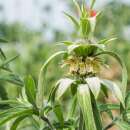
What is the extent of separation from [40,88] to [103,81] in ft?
0.57

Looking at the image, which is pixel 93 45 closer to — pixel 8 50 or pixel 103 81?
pixel 103 81

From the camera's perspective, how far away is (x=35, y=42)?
7090 mm

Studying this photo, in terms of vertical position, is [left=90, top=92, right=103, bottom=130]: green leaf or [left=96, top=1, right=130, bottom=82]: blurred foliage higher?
[left=96, top=1, right=130, bottom=82]: blurred foliage

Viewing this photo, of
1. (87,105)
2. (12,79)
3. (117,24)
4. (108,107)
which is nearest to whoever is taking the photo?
(87,105)

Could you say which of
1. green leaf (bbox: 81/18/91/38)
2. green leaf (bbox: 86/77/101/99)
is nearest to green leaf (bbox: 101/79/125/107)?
green leaf (bbox: 86/77/101/99)

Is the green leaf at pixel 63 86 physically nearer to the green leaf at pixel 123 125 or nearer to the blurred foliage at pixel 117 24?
the green leaf at pixel 123 125

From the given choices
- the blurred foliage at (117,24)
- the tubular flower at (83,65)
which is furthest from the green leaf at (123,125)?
the blurred foliage at (117,24)

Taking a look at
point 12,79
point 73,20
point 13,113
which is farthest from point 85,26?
point 12,79

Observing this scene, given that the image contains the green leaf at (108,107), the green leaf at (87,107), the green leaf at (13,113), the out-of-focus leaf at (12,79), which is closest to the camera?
the green leaf at (87,107)

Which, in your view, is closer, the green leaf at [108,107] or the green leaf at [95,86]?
the green leaf at [95,86]

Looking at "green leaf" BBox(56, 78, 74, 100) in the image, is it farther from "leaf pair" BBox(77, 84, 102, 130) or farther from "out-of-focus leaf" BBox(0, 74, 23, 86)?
"out-of-focus leaf" BBox(0, 74, 23, 86)

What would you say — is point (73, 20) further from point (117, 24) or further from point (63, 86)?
→ point (117, 24)

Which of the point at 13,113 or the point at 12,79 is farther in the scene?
the point at 12,79

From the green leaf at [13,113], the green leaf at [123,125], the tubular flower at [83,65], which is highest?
the tubular flower at [83,65]
